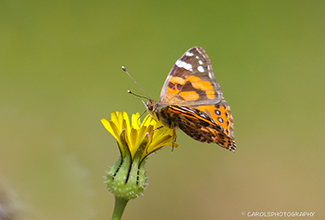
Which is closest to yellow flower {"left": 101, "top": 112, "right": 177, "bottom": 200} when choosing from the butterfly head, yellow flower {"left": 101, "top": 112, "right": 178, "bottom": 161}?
yellow flower {"left": 101, "top": 112, "right": 178, "bottom": 161}

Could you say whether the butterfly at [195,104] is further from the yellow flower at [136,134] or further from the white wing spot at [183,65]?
the yellow flower at [136,134]

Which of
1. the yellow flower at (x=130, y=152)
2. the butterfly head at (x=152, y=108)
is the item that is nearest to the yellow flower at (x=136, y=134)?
the yellow flower at (x=130, y=152)

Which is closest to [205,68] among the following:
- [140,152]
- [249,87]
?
[140,152]

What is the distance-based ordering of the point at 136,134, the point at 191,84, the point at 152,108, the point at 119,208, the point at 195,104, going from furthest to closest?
the point at 191,84 < the point at 195,104 < the point at 152,108 < the point at 136,134 < the point at 119,208

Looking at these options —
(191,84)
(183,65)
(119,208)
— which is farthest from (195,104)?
(119,208)

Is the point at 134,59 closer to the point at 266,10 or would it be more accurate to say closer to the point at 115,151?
the point at 115,151

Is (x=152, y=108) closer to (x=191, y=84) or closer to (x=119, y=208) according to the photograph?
(x=191, y=84)
